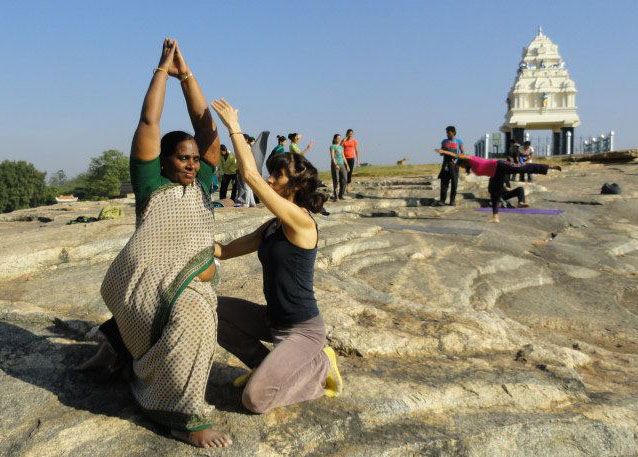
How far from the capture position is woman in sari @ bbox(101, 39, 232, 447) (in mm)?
2611

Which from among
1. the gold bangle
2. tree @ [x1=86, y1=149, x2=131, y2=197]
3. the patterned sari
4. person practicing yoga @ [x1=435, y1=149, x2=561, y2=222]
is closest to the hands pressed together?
the gold bangle

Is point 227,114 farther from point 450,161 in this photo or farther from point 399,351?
point 450,161

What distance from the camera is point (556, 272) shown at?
7.28 meters

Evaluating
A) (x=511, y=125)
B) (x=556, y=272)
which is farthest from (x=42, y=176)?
(x=556, y=272)

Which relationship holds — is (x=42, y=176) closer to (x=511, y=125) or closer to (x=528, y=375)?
(x=511, y=125)

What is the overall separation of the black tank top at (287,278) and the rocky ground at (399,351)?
47 centimetres

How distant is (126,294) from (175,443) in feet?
2.24

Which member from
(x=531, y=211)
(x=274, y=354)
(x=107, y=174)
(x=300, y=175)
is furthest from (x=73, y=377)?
(x=107, y=174)

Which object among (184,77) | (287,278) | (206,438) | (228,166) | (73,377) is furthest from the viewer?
(228,166)

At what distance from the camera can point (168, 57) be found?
2.80m

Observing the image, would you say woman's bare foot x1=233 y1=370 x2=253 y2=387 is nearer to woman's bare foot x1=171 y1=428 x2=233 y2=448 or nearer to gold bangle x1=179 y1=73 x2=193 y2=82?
woman's bare foot x1=171 y1=428 x2=233 y2=448

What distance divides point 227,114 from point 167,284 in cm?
86

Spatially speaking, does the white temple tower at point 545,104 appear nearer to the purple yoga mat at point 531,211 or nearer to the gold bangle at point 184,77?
the purple yoga mat at point 531,211

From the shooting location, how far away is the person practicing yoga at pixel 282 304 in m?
2.87
